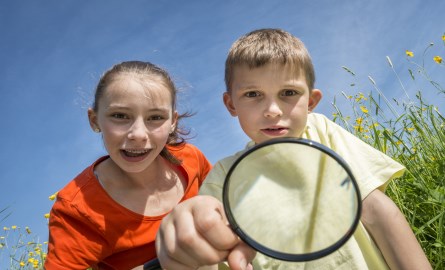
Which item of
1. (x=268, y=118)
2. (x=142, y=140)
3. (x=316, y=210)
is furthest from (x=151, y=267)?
(x=142, y=140)

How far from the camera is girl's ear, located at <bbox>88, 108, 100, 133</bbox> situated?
2.81 m

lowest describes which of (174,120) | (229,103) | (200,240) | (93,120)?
(200,240)

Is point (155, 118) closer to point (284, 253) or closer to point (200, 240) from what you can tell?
point (200, 240)

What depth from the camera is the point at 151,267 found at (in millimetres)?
995

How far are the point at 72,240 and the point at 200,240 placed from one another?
5.81 feet

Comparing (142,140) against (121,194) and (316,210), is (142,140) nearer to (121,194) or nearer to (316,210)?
(121,194)

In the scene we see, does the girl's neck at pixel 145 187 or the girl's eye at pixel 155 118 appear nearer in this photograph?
the girl's eye at pixel 155 118

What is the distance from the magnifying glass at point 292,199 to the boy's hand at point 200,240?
35 millimetres

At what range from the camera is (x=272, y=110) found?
5.55 ft

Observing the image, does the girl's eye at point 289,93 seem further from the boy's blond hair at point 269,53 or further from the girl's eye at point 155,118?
the girl's eye at point 155,118

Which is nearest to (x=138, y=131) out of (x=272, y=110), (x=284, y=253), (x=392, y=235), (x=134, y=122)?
(x=134, y=122)

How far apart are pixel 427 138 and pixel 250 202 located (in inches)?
103

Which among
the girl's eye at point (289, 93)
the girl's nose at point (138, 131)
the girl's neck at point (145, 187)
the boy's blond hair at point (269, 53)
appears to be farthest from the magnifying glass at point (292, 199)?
the girl's neck at point (145, 187)

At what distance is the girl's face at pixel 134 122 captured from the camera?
2.39 meters
